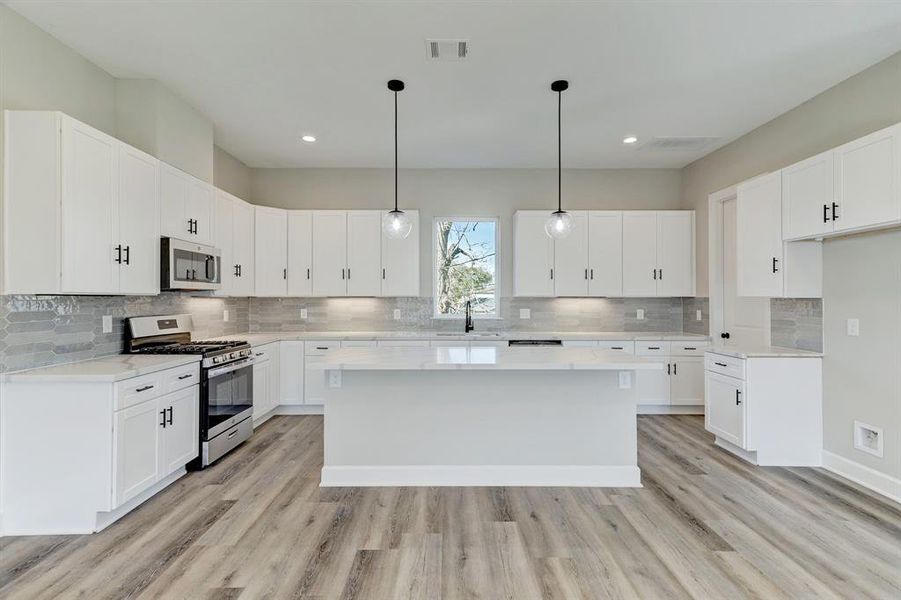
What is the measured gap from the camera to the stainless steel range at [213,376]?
3256 mm

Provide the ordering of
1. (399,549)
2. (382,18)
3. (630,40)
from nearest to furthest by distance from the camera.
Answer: (399,549) → (382,18) → (630,40)

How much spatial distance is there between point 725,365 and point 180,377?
4363 mm

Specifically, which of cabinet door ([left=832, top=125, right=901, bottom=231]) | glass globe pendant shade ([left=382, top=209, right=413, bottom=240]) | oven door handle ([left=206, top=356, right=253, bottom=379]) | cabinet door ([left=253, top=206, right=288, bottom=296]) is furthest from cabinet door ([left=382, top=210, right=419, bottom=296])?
cabinet door ([left=832, top=125, right=901, bottom=231])

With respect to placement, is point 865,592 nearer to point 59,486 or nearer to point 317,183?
point 59,486

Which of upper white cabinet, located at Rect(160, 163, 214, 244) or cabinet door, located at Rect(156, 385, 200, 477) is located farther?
upper white cabinet, located at Rect(160, 163, 214, 244)

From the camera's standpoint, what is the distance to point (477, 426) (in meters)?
3.05

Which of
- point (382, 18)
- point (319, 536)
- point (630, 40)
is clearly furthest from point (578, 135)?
point (319, 536)

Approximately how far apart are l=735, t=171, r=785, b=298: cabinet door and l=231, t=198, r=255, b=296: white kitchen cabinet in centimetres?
496

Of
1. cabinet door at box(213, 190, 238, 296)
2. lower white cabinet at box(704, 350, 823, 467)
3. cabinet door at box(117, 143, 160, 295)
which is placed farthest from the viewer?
cabinet door at box(213, 190, 238, 296)

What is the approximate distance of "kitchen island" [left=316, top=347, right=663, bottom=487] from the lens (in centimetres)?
302

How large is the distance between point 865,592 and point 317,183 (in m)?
5.76

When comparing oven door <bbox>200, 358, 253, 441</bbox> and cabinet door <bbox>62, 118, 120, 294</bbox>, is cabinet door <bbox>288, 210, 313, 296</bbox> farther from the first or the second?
cabinet door <bbox>62, 118, 120, 294</bbox>

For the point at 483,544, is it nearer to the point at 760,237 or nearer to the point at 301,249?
the point at 760,237

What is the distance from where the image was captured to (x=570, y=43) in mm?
2721
